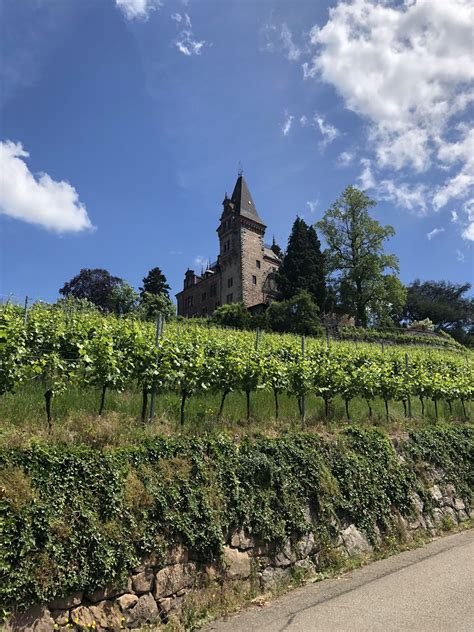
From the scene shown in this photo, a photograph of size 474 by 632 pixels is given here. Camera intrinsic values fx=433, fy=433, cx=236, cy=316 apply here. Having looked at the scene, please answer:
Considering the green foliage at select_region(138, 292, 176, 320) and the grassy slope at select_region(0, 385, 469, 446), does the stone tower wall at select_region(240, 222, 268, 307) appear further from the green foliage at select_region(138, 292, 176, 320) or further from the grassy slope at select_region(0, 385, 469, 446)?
the grassy slope at select_region(0, 385, 469, 446)

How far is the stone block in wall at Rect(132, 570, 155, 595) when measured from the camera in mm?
4617

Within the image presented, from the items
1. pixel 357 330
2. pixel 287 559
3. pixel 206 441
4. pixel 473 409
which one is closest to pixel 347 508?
pixel 287 559

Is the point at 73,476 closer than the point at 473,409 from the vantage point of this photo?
Yes

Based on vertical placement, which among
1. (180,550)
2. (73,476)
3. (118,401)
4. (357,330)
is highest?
(357,330)

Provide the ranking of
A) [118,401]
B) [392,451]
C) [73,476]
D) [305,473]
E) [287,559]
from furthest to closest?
1. [392,451]
2. [118,401]
3. [305,473]
4. [287,559]
5. [73,476]

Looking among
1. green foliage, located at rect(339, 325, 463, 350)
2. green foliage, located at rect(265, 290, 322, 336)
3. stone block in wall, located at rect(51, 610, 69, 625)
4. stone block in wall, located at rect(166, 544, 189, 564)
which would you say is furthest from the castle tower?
stone block in wall, located at rect(51, 610, 69, 625)

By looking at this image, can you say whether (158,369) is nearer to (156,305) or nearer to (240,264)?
(156,305)

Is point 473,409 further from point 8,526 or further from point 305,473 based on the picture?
point 8,526

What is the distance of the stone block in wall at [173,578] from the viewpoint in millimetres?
4785

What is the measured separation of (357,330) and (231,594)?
3487cm

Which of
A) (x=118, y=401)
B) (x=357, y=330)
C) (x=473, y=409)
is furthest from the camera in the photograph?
(x=357, y=330)

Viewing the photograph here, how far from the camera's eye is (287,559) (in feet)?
19.7

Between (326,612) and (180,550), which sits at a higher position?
(180,550)

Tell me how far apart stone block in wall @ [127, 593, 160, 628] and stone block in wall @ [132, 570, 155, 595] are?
6 cm
